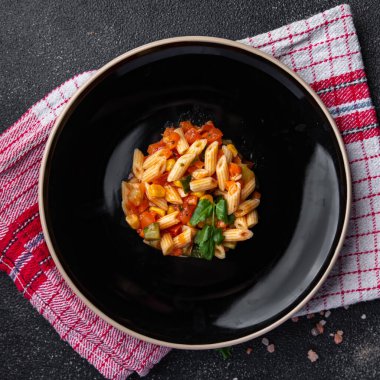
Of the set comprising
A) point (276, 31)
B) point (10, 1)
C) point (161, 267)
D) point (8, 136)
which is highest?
point (10, 1)

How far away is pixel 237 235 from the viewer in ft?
4.98

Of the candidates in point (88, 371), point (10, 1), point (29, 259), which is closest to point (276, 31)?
point (10, 1)

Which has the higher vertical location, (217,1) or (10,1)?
(10,1)

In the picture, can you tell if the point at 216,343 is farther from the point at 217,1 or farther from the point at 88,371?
the point at 217,1

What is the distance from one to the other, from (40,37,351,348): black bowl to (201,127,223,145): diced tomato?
0.06 m

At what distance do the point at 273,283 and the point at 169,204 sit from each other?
1.27 feet

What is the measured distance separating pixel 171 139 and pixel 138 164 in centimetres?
12


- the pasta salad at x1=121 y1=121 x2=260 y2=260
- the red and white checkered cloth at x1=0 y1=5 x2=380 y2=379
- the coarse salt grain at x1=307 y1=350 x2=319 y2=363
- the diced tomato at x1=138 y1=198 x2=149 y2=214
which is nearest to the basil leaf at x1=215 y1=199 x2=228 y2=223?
the pasta salad at x1=121 y1=121 x2=260 y2=260

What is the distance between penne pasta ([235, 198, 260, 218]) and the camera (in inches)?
59.9

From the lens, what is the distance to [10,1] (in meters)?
1.71

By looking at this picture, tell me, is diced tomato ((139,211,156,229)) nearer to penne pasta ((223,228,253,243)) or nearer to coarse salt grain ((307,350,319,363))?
penne pasta ((223,228,253,243))

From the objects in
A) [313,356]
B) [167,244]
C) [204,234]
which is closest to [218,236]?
[204,234]

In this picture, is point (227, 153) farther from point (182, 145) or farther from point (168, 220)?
point (168, 220)

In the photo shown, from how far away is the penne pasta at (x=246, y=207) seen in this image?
4.99ft
